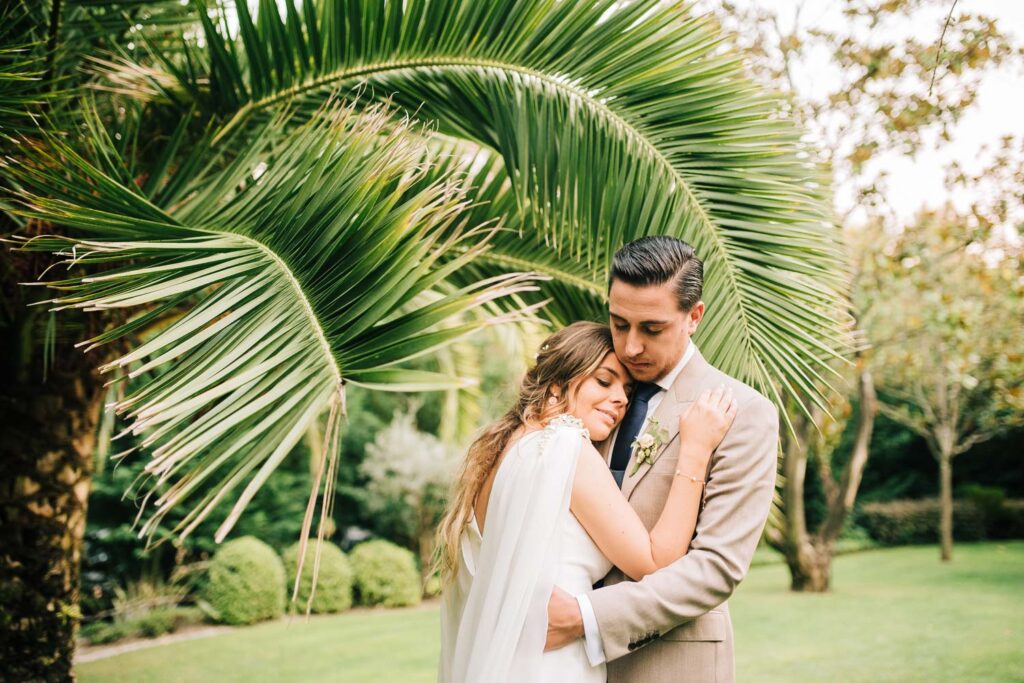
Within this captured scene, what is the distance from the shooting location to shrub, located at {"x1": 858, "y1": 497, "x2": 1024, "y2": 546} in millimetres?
19734

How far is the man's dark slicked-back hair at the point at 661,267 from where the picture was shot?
259cm

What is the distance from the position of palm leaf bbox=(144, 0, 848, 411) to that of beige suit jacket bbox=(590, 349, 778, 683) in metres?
0.84

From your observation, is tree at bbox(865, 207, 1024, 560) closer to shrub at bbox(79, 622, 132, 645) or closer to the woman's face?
the woman's face

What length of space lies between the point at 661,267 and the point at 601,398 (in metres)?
0.51

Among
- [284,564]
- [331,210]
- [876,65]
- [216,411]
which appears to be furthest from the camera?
[284,564]

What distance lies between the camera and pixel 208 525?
12969mm

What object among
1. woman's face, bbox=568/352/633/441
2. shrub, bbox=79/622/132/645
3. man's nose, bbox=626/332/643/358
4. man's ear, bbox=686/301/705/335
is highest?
man's ear, bbox=686/301/705/335

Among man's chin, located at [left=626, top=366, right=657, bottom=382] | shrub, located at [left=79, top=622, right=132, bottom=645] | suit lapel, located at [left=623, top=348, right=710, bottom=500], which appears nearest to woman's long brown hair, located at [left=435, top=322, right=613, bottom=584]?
man's chin, located at [left=626, top=366, right=657, bottom=382]

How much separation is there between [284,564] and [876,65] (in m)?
10.8

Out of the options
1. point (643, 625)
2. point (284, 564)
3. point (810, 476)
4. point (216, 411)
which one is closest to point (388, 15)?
point (216, 411)

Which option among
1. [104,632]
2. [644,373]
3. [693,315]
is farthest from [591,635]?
[104,632]

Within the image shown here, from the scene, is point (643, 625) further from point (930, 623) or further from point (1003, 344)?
point (1003, 344)

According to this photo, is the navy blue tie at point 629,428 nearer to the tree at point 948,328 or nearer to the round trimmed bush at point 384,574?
the tree at point 948,328

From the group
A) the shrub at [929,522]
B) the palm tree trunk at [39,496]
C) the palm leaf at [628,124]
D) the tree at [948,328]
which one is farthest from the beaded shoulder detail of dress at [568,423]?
the shrub at [929,522]
